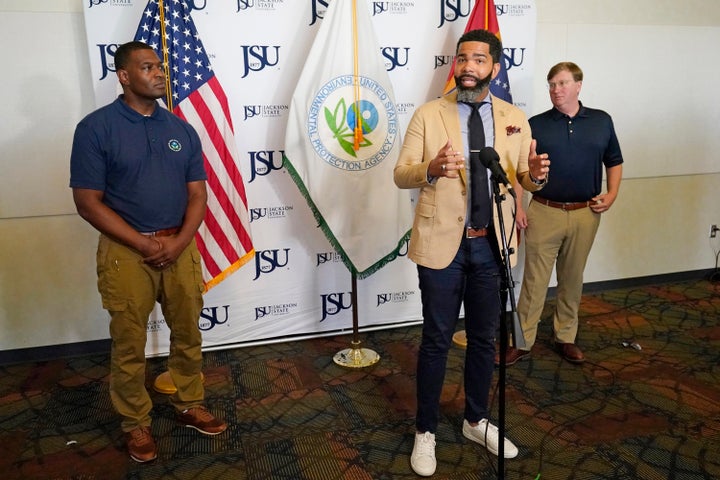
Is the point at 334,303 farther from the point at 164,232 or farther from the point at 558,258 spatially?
the point at 164,232

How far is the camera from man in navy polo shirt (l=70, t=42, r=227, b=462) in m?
2.28

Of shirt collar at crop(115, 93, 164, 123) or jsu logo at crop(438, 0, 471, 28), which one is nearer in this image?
shirt collar at crop(115, 93, 164, 123)

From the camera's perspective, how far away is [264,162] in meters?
3.53

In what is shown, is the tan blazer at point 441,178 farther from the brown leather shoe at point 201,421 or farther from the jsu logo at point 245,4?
the jsu logo at point 245,4

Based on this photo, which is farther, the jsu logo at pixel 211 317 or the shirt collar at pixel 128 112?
the jsu logo at pixel 211 317

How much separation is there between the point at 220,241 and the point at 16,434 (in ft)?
4.47

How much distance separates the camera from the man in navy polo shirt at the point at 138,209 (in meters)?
2.28

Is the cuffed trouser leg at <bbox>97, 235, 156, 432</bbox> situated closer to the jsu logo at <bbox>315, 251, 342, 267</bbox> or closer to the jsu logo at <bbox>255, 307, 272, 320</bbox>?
the jsu logo at <bbox>255, 307, 272, 320</bbox>

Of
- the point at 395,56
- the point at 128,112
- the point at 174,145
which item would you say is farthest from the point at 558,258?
the point at 128,112

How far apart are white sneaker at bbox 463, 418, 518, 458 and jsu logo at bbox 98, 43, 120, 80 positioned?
265 cm

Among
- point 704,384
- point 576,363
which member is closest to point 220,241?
point 576,363

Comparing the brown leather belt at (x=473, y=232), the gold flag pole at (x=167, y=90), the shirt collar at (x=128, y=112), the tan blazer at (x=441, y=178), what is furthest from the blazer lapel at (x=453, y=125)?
the gold flag pole at (x=167, y=90)

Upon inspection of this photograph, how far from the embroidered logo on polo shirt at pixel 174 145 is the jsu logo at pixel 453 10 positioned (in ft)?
6.63

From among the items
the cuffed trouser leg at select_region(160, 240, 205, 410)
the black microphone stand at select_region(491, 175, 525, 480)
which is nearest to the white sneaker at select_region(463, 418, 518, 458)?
the black microphone stand at select_region(491, 175, 525, 480)
